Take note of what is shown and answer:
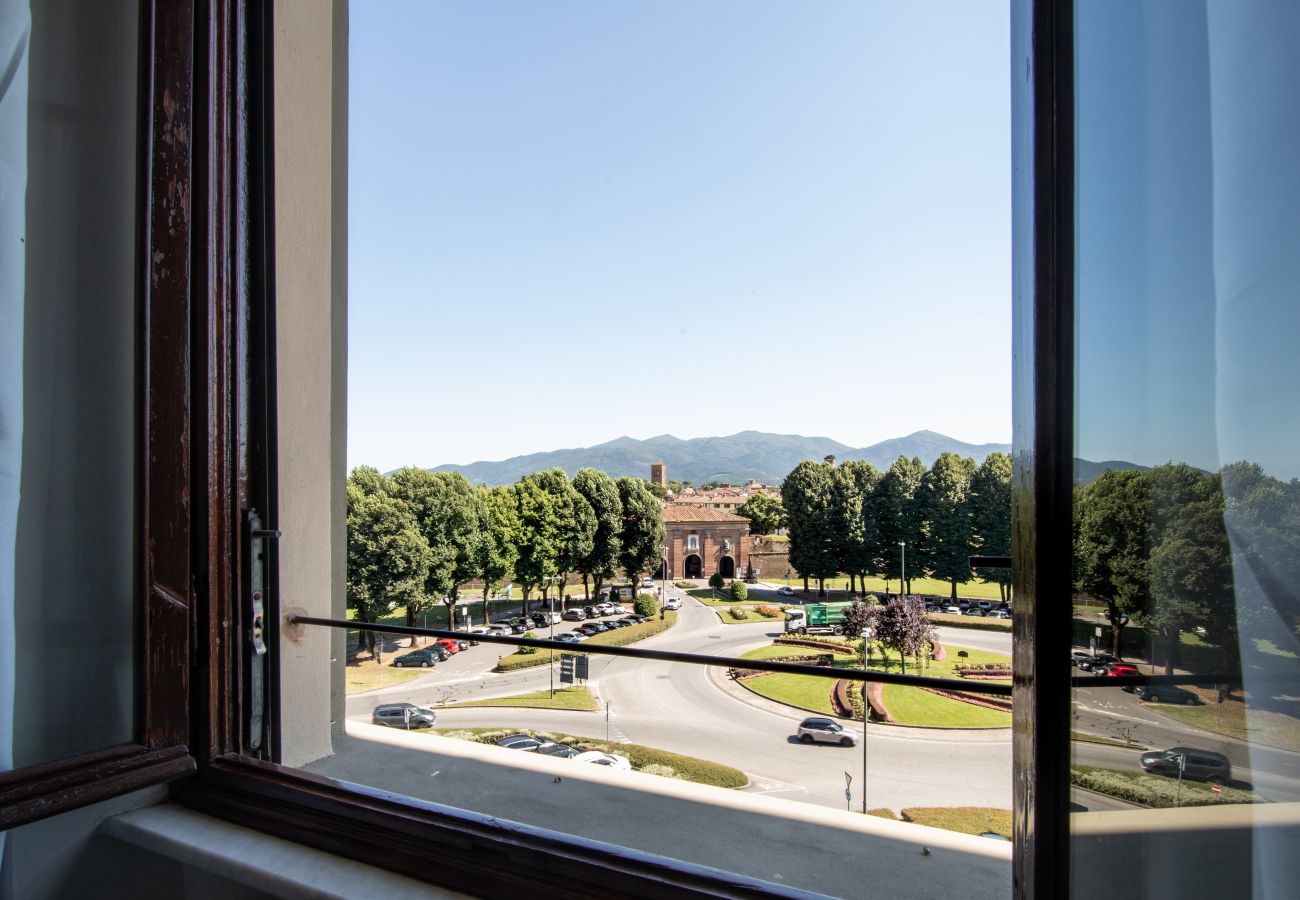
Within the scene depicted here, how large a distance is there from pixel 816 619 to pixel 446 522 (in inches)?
80.1

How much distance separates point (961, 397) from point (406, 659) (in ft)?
7.37

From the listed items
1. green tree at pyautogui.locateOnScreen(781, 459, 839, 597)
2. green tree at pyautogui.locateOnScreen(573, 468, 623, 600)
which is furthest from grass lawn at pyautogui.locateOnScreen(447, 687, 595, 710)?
green tree at pyautogui.locateOnScreen(781, 459, 839, 597)

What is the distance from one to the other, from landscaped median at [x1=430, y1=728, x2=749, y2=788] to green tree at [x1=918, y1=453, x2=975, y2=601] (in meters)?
1.49

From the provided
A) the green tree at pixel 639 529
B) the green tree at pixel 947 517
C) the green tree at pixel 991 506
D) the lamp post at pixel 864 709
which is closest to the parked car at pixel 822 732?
the lamp post at pixel 864 709

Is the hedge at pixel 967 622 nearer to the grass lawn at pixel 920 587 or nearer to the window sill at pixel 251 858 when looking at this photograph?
the grass lawn at pixel 920 587

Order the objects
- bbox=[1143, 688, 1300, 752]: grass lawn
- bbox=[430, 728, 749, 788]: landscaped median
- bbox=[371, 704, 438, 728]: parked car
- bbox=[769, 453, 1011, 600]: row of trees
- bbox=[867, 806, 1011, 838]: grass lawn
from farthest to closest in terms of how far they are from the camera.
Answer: bbox=[371, 704, 438, 728]: parked car
bbox=[430, 728, 749, 788]: landscaped median
bbox=[867, 806, 1011, 838]: grass lawn
bbox=[769, 453, 1011, 600]: row of trees
bbox=[1143, 688, 1300, 752]: grass lawn

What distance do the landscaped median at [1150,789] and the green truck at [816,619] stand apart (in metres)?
1.28

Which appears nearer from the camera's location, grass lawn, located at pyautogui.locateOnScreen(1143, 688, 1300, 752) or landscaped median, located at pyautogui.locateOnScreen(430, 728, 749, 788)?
grass lawn, located at pyautogui.locateOnScreen(1143, 688, 1300, 752)

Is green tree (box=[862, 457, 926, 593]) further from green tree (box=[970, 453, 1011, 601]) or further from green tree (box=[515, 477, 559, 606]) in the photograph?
green tree (box=[515, 477, 559, 606])

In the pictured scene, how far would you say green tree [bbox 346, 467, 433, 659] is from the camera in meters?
2.87

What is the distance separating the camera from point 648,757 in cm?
257

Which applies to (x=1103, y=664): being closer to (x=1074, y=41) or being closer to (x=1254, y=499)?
(x=1254, y=499)

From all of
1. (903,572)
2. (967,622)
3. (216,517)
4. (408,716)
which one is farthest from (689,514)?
(216,517)

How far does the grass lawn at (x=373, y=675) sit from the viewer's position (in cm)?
182
